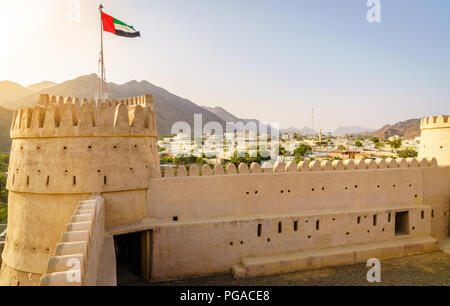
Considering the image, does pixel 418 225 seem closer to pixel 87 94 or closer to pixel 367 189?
pixel 367 189

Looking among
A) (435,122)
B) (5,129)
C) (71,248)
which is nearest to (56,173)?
(71,248)

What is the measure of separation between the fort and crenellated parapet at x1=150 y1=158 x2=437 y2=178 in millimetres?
50

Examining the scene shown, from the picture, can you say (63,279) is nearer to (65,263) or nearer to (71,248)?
(65,263)

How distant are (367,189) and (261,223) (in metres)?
5.56

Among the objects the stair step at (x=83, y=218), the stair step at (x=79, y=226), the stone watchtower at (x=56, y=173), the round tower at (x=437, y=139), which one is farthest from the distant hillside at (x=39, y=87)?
the stair step at (x=79, y=226)

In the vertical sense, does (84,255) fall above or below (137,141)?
below

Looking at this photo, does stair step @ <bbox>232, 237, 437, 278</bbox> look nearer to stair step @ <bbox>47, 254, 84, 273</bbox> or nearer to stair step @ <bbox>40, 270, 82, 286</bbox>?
stair step @ <bbox>47, 254, 84, 273</bbox>

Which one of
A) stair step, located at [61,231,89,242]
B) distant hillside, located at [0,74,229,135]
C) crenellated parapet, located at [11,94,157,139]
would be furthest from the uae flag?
distant hillside, located at [0,74,229,135]

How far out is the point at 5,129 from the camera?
2790 inches

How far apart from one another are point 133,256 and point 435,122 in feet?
55.7

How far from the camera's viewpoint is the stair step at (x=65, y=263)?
5.05 metres
